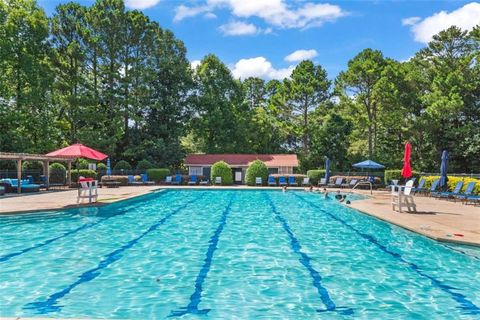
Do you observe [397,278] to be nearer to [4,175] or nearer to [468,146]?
[4,175]

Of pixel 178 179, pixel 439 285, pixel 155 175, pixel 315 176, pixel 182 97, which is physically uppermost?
pixel 182 97

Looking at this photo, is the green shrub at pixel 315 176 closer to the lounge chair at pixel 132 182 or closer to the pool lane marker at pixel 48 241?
the lounge chair at pixel 132 182

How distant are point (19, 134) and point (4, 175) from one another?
575 centimetres

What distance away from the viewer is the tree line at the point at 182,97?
1319 inches

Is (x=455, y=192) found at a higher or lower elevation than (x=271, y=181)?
lower

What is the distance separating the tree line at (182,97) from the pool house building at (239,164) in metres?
3.50

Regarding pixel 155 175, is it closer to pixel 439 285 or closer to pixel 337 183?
pixel 337 183

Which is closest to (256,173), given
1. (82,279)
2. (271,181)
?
(271,181)

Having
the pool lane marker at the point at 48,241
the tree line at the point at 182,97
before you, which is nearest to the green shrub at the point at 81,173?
the tree line at the point at 182,97

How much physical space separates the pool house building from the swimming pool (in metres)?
24.4

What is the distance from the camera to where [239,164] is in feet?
125

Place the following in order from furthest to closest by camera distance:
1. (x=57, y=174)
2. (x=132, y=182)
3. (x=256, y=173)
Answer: (x=256, y=173) < (x=132, y=182) < (x=57, y=174)

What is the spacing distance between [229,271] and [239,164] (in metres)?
30.9

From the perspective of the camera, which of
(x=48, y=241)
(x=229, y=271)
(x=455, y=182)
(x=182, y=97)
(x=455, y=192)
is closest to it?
(x=229, y=271)
